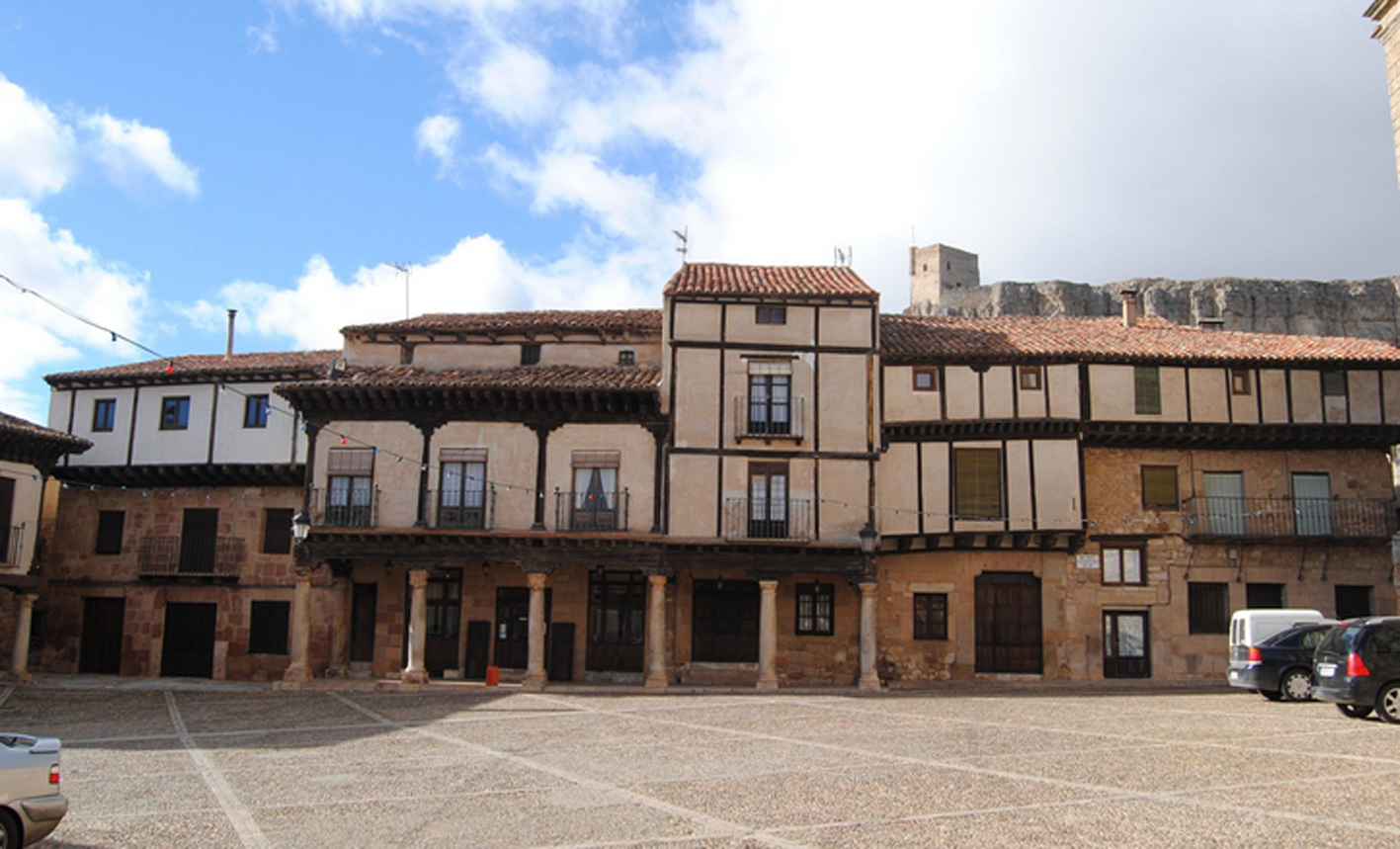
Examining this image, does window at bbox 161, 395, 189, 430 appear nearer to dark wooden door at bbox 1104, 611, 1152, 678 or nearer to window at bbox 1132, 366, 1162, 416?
dark wooden door at bbox 1104, 611, 1152, 678

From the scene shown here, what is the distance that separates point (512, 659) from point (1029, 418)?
46.9 ft

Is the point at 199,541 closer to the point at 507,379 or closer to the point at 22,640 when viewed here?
the point at 22,640

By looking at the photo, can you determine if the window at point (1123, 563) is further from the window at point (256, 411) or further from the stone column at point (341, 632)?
the window at point (256, 411)

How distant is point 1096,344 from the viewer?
90.8 ft

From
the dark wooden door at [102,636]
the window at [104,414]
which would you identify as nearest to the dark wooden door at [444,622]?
the dark wooden door at [102,636]

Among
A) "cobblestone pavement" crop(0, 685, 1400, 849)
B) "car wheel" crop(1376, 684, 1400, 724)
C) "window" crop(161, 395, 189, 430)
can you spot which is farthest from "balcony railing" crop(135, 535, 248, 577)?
"car wheel" crop(1376, 684, 1400, 724)

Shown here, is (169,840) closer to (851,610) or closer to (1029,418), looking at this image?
(851,610)

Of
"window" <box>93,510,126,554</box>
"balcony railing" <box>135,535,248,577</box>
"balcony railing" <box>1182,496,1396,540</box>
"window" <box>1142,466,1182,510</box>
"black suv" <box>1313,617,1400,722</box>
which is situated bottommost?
"black suv" <box>1313,617,1400,722</box>

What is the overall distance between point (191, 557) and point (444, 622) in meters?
7.79

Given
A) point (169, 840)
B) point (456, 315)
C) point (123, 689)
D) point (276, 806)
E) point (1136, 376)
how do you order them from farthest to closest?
point (456, 315)
point (1136, 376)
point (123, 689)
point (276, 806)
point (169, 840)

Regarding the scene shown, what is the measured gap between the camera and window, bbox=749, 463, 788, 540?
25.8 meters

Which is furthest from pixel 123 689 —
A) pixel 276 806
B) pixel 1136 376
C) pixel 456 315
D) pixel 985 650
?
pixel 1136 376

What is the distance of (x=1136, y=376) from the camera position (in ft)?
89.1

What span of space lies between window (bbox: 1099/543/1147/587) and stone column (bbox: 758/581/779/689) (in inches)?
339
